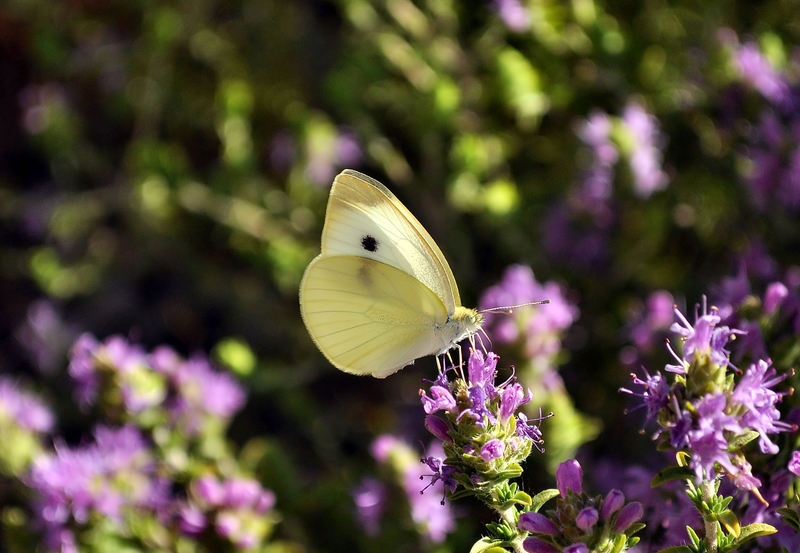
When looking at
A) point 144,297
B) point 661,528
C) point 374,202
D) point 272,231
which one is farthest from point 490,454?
point 144,297

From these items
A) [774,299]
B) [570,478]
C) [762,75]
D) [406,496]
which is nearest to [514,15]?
[762,75]

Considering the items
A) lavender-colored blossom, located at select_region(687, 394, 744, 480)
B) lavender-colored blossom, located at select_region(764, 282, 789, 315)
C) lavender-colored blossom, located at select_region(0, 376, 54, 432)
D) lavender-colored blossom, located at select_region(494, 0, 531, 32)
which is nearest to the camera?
lavender-colored blossom, located at select_region(687, 394, 744, 480)

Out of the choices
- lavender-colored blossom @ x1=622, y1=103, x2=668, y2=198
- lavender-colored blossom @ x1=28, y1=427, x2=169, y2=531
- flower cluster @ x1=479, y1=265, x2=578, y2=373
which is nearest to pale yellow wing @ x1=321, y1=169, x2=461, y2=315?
flower cluster @ x1=479, y1=265, x2=578, y2=373

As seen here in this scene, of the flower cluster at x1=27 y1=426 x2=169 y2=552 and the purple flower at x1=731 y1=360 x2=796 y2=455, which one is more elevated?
the purple flower at x1=731 y1=360 x2=796 y2=455

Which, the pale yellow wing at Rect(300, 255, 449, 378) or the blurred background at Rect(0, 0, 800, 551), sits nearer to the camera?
the pale yellow wing at Rect(300, 255, 449, 378)

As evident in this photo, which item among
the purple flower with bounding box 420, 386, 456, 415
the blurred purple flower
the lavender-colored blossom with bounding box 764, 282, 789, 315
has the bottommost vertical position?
the purple flower with bounding box 420, 386, 456, 415

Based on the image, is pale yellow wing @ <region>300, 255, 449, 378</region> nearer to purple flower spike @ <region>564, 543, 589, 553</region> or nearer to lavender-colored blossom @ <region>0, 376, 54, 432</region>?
purple flower spike @ <region>564, 543, 589, 553</region>

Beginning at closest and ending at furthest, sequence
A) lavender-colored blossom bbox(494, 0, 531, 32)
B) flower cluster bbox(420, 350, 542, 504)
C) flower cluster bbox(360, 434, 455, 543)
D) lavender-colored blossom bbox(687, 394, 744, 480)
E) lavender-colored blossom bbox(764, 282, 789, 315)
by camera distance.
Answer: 1. lavender-colored blossom bbox(687, 394, 744, 480)
2. flower cluster bbox(420, 350, 542, 504)
3. lavender-colored blossom bbox(764, 282, 789, 315)
4. flower cluster bbox(360, 434, 455, 543)
5. lavender-colored blossom bbox(494, 0, 531, 32)

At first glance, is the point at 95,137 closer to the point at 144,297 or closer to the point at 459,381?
the point at 144,297
